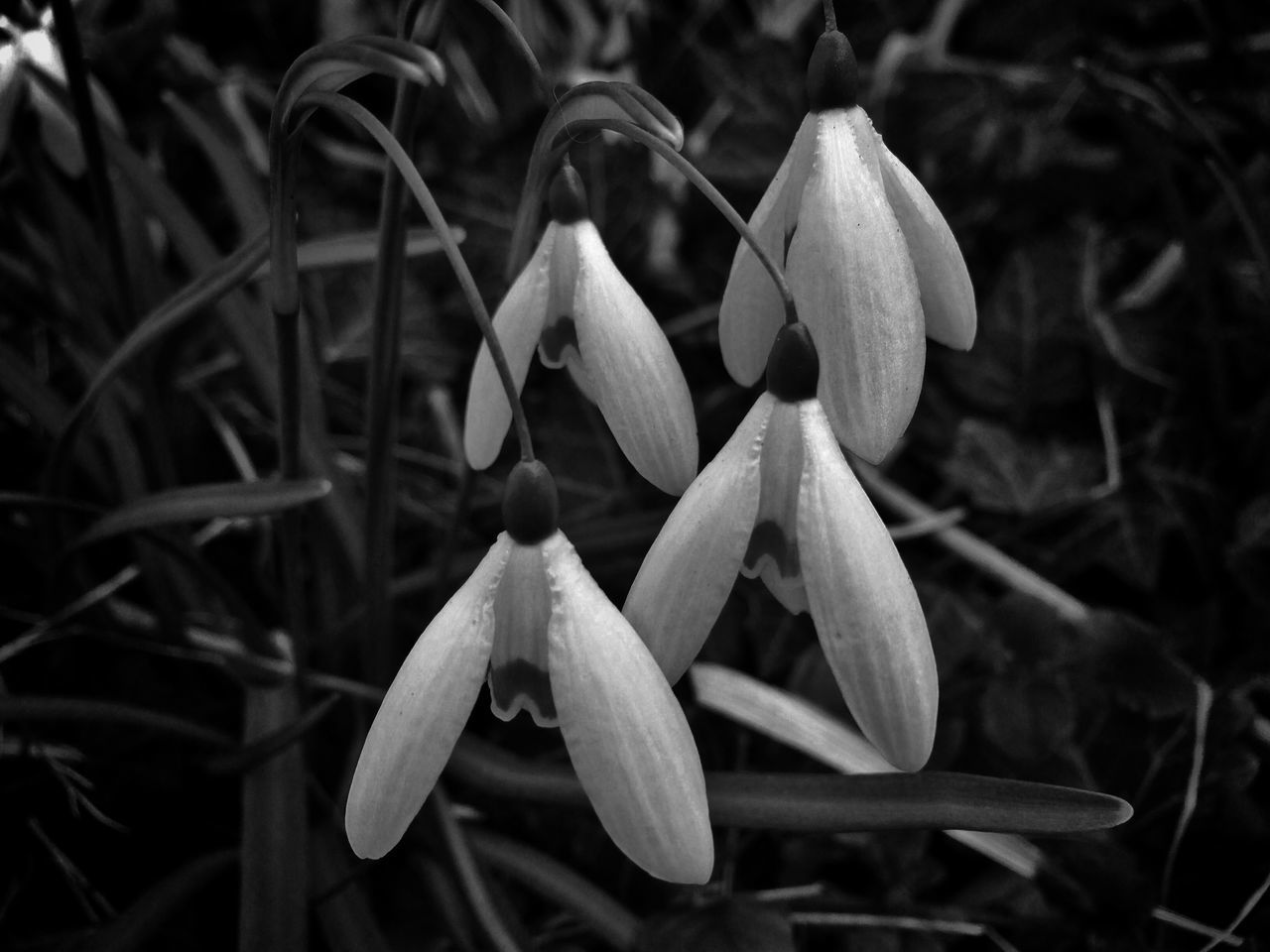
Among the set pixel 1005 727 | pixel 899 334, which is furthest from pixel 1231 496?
pixel 899 334

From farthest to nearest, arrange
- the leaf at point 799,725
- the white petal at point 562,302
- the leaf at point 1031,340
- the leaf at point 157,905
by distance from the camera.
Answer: the leaf at point 1031,340
the leaf at point 799,725
the leaf at point 157,905
the white petal at point 562,302

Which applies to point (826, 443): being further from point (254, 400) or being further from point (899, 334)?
point (254, 400)

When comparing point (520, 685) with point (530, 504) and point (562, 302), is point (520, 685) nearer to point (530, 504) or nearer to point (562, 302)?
point (530, 504)

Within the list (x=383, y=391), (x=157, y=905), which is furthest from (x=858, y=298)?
(x=157, y=905)

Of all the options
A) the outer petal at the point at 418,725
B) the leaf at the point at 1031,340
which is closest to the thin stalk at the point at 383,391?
the outer petal at the point at 418,725

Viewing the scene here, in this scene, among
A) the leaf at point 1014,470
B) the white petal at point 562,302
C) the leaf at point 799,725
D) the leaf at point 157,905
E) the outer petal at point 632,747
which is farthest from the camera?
the leaf at point 1014,470

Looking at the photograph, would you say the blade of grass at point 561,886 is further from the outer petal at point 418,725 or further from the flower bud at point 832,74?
the flower bud at point 832,74

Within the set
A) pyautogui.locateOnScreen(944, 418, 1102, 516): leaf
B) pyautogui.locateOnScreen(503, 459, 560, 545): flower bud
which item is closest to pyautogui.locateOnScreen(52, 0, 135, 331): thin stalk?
pyautogui.locateOnScreen(503, 459, 560, 545): flower bud

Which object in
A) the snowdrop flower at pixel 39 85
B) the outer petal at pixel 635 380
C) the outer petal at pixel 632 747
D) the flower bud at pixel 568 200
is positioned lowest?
the outer petal at pixel 632 747
